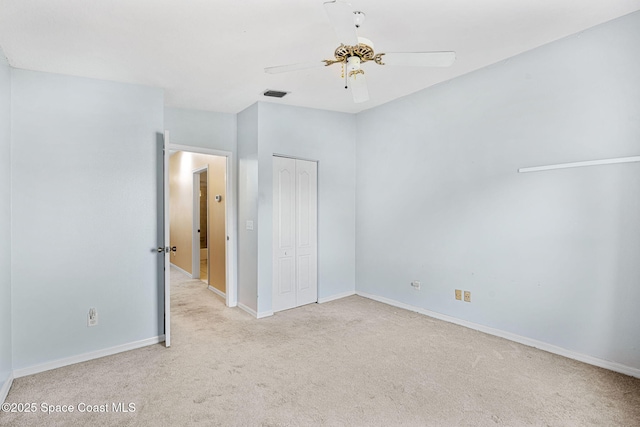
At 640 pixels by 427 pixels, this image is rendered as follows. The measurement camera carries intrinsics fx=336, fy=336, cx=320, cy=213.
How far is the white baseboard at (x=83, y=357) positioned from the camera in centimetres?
274

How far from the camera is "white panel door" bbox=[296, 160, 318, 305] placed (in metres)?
4.48

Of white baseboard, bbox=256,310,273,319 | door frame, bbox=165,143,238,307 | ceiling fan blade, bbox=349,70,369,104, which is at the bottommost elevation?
white baseboard, bbox=256,310,273,319

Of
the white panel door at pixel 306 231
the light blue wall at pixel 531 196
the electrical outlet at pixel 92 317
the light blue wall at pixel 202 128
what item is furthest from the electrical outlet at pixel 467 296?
the electrical outlet at pixel 92 317

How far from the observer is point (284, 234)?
172 inches

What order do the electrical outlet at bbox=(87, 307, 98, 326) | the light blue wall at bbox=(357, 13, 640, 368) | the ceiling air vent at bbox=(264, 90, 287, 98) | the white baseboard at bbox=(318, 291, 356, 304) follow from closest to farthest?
the light blue wall at bbox=(357, 13, 640, 368), the electrical outlet at bbox=(87, 307, 98, 326), the ceiling air vent at bbox=(264, 90, 287, 98), the white baseboard at bbox=(318, 291, 356, 304)

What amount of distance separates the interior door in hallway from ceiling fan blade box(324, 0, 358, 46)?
2541 mm

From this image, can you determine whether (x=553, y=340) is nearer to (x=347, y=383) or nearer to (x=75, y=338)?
(x=347, y=383)

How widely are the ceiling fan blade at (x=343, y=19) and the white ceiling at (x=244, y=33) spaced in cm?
49

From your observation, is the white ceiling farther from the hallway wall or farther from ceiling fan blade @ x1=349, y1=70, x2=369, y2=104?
ceiling fan blade @ x1=349, y1=70, x2=369, y2=104

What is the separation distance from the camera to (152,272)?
133 inches

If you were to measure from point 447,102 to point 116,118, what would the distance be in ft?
11.2

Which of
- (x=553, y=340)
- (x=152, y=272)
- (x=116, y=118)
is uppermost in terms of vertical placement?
(x=116, y=118)

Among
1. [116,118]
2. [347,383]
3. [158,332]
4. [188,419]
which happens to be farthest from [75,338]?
[347,383]

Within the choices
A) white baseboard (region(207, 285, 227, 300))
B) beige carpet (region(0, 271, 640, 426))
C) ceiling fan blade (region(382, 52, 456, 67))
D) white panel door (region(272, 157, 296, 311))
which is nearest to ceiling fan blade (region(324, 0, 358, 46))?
ceiling fan blade (region(382, 52, 456, 67))
